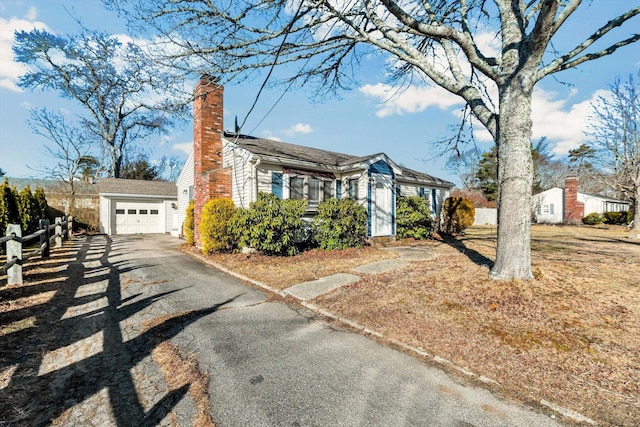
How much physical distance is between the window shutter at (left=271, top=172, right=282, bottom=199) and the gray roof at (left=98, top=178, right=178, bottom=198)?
1316 centimetres

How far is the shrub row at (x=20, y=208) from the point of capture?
32.0ft

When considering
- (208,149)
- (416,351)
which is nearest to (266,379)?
(416,351)

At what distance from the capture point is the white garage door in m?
19.0

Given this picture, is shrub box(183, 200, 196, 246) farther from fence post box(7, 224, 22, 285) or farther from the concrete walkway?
the concrete walkway

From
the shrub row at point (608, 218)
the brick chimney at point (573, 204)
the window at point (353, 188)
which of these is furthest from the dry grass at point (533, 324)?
the brick chimney at point (573, 204)

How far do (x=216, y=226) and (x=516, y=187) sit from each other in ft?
27.8

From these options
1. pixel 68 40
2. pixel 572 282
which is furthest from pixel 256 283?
pixel 68 40

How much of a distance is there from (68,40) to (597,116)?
37.1 m

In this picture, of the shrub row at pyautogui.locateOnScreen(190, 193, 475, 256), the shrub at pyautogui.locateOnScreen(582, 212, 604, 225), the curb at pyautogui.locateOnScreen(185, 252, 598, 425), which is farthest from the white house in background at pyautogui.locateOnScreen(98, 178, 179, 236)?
the shrub at pyautogui.locateOnScreen(582, 212, 604, 225)

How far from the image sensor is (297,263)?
8094mm

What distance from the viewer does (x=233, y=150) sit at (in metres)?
10.8

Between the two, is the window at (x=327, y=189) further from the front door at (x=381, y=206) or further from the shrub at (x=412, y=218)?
the shrub at (x=412, y=218)

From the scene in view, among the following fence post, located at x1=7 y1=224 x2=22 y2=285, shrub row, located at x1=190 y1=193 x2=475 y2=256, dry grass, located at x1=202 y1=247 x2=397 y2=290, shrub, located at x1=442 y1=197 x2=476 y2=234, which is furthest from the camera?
shrub, located at x1=442 y1=197 x2=476 y2=234

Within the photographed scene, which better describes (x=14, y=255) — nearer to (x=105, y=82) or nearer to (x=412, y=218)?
(x=412, y=218)
